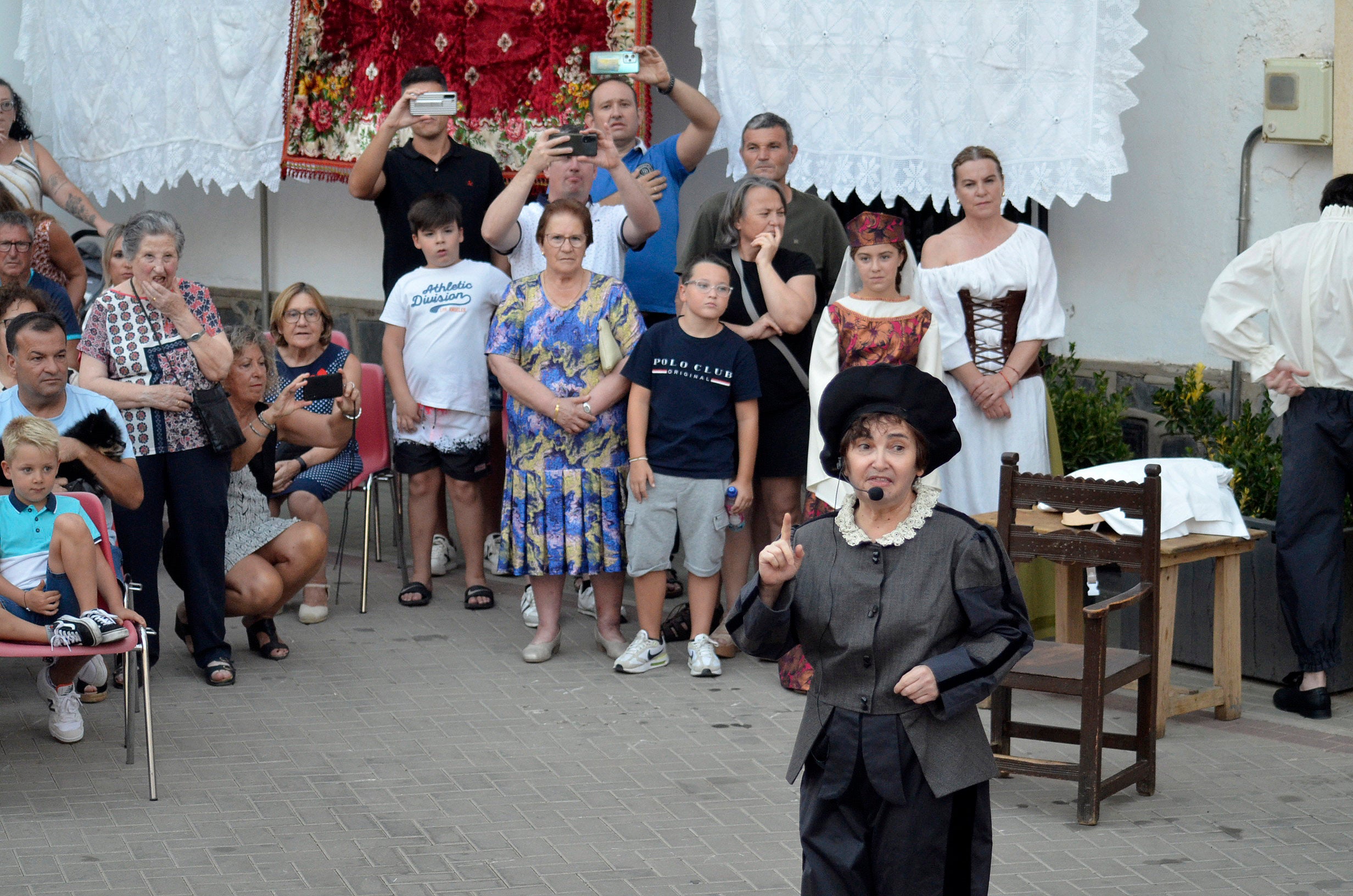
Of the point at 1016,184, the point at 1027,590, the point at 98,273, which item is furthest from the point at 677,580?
the point at 98,273

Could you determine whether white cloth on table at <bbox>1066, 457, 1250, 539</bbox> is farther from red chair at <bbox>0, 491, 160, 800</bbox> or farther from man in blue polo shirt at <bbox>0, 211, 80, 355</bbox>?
man in blue polo shirt at <bbox>0, 211, 80, 355</bbox>

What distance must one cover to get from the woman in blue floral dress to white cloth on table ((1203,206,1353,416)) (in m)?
2.27

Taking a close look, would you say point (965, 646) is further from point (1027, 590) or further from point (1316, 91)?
point (1316, 91)

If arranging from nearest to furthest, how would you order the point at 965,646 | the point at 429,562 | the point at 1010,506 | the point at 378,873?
the point at 965,646 < the point at 378,873 < the point at 1010,506 < the point at 429,562

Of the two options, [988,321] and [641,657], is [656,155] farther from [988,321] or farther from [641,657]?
[641,657]

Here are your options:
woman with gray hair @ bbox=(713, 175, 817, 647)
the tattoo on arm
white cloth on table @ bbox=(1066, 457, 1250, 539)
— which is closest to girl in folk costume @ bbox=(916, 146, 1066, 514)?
woman with gray hair @ bbox=(713, 175, 817, 647)

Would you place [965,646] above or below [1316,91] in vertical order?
below

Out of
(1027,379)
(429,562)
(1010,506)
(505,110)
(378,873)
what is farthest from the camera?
(505,110)

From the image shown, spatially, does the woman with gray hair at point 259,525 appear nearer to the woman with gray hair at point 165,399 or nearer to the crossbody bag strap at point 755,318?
the woman with gray hair at point 165,399

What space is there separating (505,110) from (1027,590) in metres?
3.88

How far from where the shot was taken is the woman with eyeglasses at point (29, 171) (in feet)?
29.3

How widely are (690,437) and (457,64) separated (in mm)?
3443

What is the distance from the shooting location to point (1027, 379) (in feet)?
21.9

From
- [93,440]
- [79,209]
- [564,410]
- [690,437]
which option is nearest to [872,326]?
[690,437]
